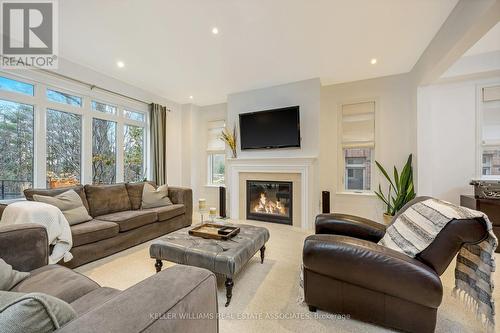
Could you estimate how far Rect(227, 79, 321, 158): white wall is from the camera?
150 inches

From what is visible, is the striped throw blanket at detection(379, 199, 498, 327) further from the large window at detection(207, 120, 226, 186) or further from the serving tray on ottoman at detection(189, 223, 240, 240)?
the large window at detection(207, 120, 226, 186)

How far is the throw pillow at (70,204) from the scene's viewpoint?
2.43 meters

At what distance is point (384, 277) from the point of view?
52.5 inches

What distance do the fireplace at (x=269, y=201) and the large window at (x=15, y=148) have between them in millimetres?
3374

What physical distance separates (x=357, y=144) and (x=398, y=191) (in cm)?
103

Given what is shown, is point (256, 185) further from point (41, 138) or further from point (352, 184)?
point (41, 138)

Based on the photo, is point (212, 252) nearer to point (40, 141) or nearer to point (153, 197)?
point (153, 197)

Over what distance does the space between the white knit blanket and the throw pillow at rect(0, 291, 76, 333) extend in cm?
190

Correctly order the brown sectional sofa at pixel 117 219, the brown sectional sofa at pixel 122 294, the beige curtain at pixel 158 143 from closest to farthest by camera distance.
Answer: the brown sectional sofa at pixel 122 294, the brown sectional sofa at pixel 117 219, the beige curtain at pixel 158 143

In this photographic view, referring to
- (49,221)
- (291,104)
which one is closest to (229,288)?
(49,221)

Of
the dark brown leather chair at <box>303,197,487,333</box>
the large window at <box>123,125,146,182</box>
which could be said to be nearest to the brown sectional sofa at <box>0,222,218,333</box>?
the dark brown leather chair at <box>303,197,487,333</box>

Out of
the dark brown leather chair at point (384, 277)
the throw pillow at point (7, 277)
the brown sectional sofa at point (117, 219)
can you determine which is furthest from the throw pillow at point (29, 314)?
the brown sectional sofa at point (117, 219)

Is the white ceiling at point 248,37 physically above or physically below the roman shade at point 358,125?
above
